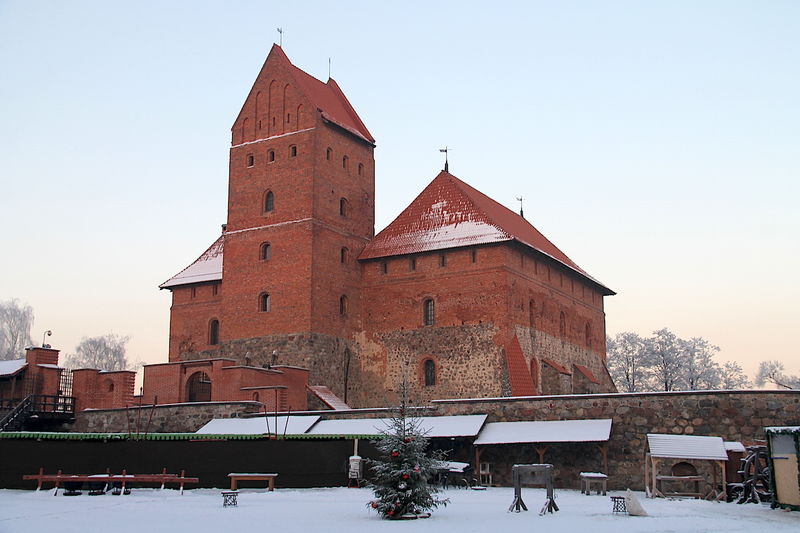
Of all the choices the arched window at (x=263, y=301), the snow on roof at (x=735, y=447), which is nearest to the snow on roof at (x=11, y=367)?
the arched window at (x=263, y=301)

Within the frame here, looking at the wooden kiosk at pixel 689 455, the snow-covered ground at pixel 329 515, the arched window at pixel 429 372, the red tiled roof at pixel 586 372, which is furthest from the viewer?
the red tiled roof at pixel 586 372

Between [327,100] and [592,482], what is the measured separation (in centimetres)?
2345

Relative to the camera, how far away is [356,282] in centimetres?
4166

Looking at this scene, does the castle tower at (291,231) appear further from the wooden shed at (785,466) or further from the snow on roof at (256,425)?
the wooden shed at (785,466)

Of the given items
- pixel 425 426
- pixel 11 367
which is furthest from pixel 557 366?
pixel 11 367

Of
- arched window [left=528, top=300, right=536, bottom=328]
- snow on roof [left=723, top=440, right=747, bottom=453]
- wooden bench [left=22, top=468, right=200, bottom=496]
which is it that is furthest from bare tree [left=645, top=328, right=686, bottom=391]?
wooden bench [left=22, top=468, right=200, bottom=496]

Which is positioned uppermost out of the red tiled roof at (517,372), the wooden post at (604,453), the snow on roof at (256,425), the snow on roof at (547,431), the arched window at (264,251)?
the arched window at (264,251)

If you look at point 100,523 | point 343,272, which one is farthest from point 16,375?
point 100,523

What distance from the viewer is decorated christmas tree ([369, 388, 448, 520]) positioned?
1792 cm

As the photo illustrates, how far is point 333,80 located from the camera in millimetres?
46938

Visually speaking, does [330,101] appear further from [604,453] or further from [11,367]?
[604,453]

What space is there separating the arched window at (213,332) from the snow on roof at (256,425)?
1068 cm

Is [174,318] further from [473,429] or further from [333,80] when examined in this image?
[473,429]

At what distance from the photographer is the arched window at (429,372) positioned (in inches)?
1507
